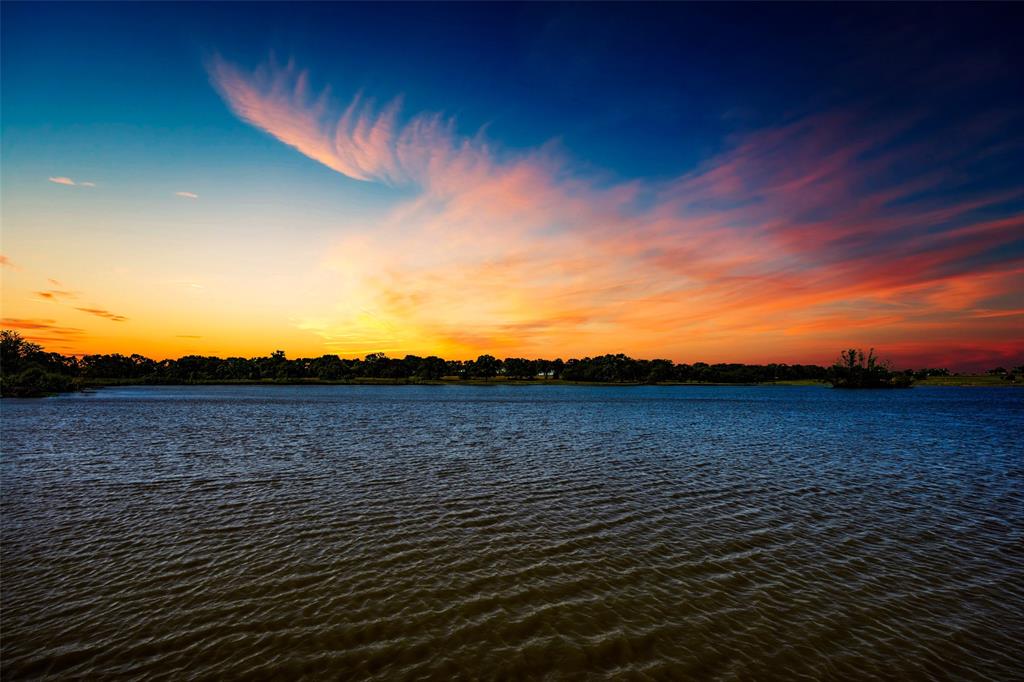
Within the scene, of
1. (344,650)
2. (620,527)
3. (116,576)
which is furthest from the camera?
(620,527)

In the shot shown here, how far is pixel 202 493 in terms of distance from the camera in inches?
1022

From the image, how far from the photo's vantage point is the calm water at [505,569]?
11.3m

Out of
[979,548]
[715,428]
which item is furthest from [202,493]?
[715,428]

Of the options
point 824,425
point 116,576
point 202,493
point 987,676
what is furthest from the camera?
point 824,425

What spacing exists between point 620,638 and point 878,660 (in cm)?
666

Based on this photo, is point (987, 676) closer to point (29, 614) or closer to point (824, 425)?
point (29, 614)

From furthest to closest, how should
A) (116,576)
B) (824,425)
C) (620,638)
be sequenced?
(824,425), (116,576), (620,638)

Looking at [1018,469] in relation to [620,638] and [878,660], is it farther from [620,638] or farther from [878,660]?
[620,638]

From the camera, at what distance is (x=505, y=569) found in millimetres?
16406

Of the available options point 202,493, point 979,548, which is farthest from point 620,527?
point 202,493

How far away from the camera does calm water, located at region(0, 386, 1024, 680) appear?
11.3 m

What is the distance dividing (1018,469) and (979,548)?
2831 centimetres

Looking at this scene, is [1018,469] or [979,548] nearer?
[979,548]

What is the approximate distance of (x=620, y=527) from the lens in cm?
2111
